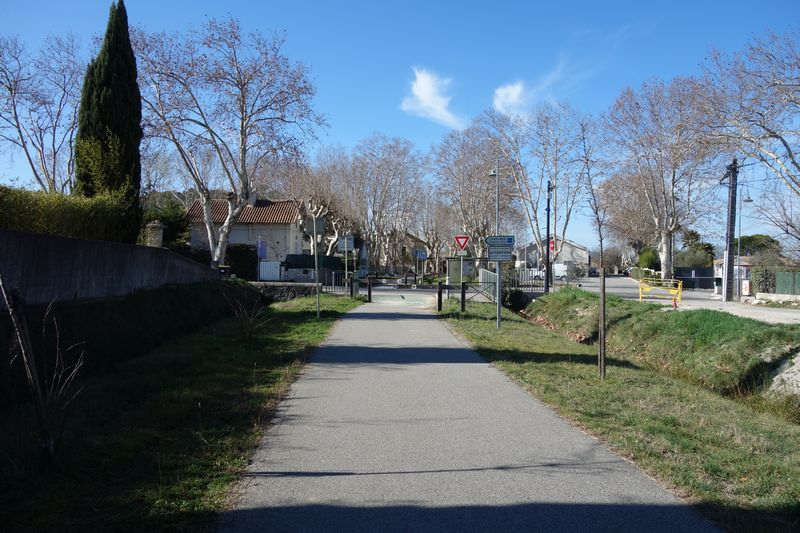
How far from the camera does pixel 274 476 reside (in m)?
4.72

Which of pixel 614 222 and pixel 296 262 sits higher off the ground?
pixel 614 222

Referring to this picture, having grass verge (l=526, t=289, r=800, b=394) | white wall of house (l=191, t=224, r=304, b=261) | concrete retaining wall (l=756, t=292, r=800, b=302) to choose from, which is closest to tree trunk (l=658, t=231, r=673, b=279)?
concrete retaining wall (l=756, t=292, r=800, b=302)

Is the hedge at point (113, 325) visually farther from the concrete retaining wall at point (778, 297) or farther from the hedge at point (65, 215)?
the concrete retaining wall at point (778, 297)

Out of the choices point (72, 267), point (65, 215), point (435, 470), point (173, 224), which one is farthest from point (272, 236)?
point (435, 470)

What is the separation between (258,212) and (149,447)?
4996cm

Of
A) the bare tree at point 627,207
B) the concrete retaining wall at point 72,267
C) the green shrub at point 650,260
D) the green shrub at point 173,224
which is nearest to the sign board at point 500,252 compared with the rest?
the concrete retaining wall at point 72,267

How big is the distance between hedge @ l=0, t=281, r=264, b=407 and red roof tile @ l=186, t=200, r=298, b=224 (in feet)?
116

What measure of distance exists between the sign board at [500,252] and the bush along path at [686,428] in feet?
12.5

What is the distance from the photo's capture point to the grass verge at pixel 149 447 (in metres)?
3.87

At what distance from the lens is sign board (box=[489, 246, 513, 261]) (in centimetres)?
1638

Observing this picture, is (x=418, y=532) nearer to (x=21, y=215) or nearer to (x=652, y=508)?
(x=652, y=508)

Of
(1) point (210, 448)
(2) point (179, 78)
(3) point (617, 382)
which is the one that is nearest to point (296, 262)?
(2) point (179, 78)

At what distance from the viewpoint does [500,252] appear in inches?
650

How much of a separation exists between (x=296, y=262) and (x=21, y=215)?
3291cm
